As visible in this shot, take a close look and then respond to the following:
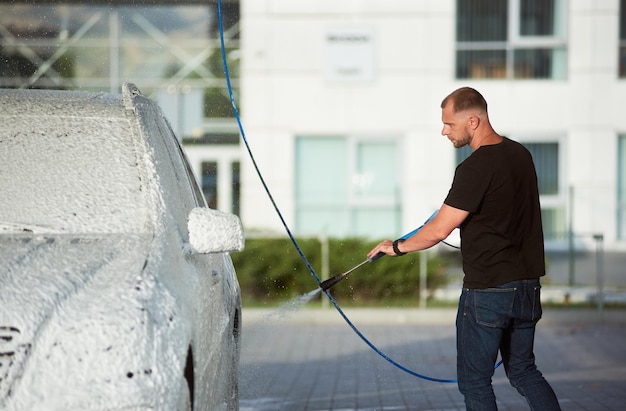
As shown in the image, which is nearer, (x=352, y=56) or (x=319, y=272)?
(x=319, y=272)

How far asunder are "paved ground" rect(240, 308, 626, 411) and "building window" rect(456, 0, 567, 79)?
407 inches

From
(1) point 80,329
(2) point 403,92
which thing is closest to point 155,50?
(2) point 403,92

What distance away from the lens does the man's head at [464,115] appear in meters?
5.88

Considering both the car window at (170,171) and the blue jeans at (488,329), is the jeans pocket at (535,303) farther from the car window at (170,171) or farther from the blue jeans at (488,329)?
the car window at (170,171)

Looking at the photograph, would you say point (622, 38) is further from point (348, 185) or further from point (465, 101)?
point (465, 101)

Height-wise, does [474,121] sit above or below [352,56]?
below

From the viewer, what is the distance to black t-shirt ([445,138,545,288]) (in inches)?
223

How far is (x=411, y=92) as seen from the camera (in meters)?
24.5

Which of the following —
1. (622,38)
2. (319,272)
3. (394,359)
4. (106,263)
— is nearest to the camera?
(106,263)

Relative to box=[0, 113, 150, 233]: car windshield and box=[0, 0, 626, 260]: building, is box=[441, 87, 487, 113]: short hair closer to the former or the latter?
box=[0, 113, 150, 233]: car windshield

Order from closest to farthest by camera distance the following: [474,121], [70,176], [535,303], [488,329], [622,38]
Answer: [70,176] → [488,329] → [535,303] → [474,121] → [622,38]

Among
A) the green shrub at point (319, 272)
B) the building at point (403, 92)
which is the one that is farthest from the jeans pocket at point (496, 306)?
the building at point (403, 92)

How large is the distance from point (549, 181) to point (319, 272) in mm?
9693

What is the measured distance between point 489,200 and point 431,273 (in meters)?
10.9
